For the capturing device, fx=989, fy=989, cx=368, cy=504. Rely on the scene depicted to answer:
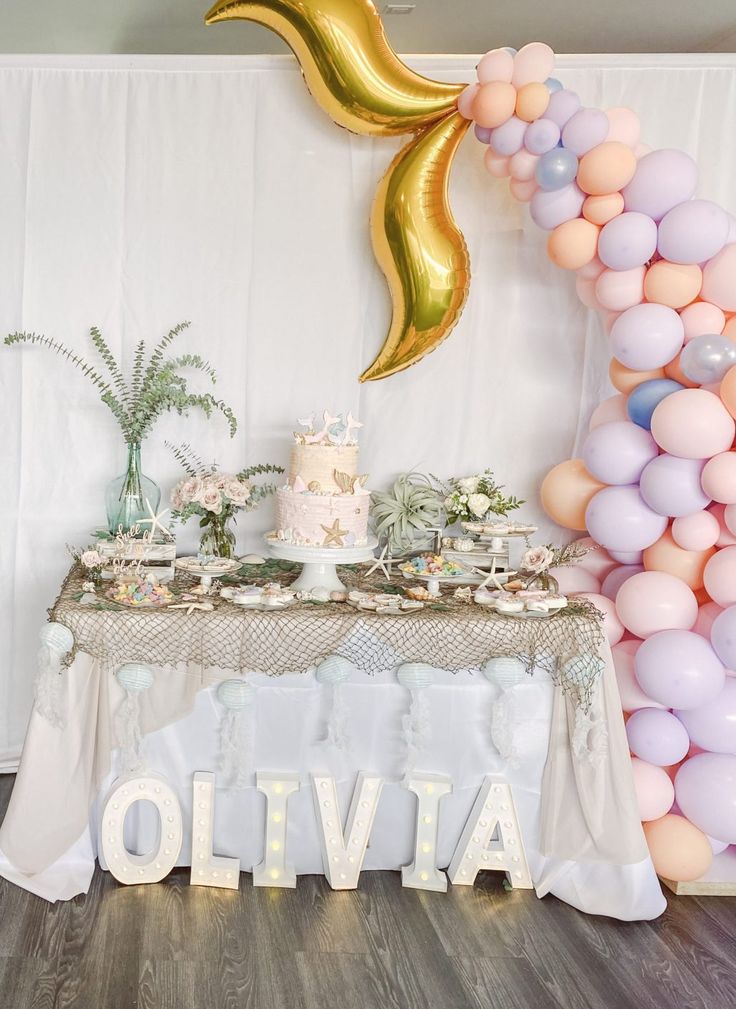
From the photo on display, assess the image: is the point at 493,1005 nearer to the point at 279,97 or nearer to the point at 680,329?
the point at 680,329

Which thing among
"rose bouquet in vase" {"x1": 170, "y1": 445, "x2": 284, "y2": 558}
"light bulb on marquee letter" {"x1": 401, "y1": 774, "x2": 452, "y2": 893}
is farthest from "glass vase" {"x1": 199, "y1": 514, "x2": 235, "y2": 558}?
"light bulb on marquee letter" {"x1": 401, "y1": 774, "x2": 452, "y2": 893}

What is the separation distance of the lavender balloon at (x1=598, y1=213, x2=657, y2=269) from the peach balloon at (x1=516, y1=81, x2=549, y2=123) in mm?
360

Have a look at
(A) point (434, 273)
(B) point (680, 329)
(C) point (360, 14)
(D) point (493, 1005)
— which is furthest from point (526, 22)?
(D) point (493, 1005)

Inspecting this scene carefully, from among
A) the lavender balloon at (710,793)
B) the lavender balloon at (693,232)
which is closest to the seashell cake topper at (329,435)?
the lavender balloon at (693,232)

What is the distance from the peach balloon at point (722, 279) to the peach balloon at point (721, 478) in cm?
42

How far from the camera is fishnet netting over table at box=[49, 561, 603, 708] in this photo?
8.05 ft

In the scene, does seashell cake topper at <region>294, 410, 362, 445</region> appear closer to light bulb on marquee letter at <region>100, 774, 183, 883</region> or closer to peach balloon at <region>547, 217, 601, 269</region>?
peach balloon at <region>547, 217, 601, 269</region>

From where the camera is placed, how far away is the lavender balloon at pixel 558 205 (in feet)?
8.86

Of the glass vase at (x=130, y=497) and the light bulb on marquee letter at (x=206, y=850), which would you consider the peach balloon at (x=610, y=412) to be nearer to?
the glass vase at (x=130, y=497)

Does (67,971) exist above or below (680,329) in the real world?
below

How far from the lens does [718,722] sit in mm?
2553

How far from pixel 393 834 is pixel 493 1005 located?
2.04 ft

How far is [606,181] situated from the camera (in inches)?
103

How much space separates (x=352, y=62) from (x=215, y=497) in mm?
1346
